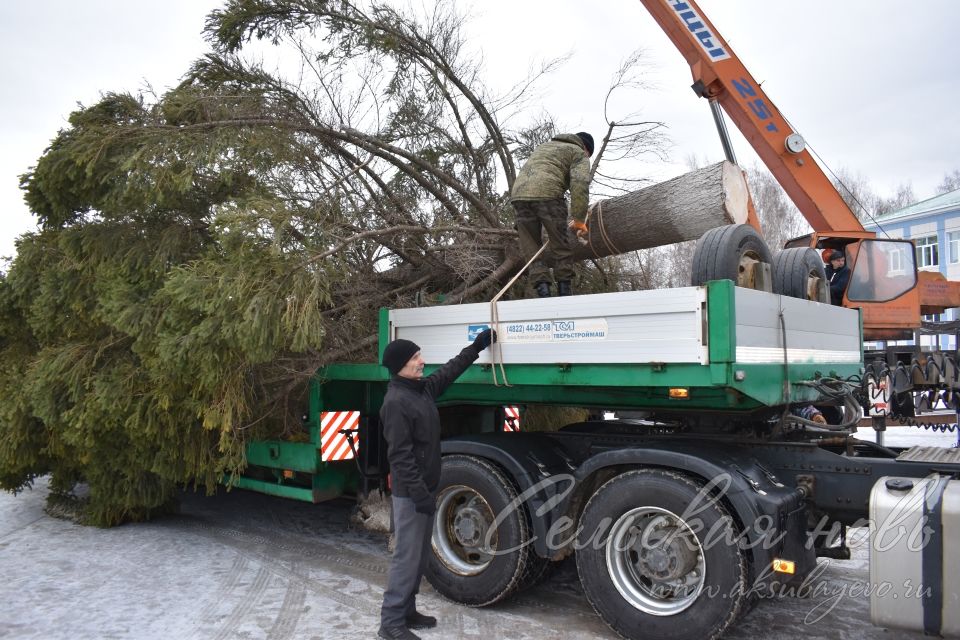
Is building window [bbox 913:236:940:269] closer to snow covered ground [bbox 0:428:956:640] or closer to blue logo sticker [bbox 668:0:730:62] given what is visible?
blue logo sticker [bbox 668:0:730:62]

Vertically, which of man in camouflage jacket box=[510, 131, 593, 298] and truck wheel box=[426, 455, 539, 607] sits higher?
man in camouflage jacket box=[510, 131, 593, 298]

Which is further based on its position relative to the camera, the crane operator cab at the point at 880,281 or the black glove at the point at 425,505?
the crane operator cab at the point at 880,281

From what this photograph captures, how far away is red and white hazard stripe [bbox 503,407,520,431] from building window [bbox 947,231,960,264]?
32.8 m

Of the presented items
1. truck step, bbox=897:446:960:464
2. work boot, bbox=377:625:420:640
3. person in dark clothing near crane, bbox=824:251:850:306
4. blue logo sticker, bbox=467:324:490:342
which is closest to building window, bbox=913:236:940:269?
person in dark clothing near crane, bbox=824:251:850:306

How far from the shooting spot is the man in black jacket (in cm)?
406

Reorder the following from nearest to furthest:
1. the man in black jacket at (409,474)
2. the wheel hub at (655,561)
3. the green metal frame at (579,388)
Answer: the green metal frame at (579,388) < the wheel hub at (655,561) < the man in black jacket at (409,474)

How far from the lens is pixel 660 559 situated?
4.02 m

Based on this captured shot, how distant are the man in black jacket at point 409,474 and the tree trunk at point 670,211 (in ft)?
7.83

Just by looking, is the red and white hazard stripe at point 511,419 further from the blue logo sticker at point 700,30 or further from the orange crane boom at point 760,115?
the blue logo sticker at point 700,30

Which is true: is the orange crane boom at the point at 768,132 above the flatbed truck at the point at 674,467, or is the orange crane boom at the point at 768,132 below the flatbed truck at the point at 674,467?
above

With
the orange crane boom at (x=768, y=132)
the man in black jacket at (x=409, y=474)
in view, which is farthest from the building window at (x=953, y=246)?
the man in black jacket at (x=409, y=474)


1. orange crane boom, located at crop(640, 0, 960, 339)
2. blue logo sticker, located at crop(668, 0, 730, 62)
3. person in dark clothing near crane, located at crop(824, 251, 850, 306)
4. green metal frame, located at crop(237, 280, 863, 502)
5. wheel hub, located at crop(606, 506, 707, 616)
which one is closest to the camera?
green metal frame, located at crop(237, 280, 863, 502)

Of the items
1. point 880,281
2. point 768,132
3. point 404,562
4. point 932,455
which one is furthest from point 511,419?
point 768,132

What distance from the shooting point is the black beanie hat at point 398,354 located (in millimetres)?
4262
